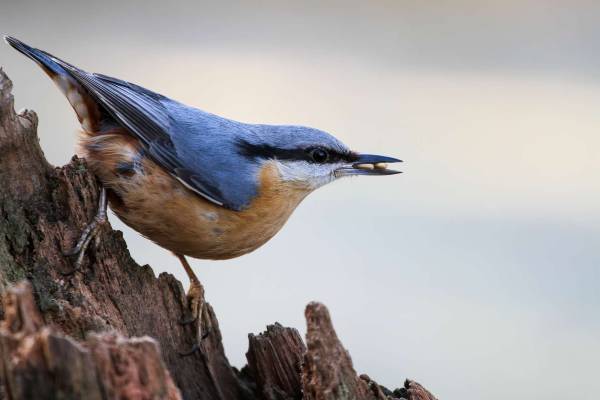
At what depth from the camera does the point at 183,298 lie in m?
2.33

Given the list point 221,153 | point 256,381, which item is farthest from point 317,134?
point 256,381

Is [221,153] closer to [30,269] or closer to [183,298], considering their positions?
[183,298]

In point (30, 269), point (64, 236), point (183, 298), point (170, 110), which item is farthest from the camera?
point (170, 110)

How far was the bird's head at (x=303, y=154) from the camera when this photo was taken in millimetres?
2754

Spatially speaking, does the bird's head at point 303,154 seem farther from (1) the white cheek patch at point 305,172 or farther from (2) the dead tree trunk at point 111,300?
(2) the dead tree trunk at point 111,300

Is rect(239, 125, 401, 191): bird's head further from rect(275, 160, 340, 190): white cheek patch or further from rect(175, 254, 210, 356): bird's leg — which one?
rect(175, 254, 210, 356): bird's leg

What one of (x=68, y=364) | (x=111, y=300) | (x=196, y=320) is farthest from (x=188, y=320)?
(x=68, y=364)

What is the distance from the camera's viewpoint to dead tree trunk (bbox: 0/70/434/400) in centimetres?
180

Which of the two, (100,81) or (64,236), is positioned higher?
(100,81)

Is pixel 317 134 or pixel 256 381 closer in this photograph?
pixel 256 381

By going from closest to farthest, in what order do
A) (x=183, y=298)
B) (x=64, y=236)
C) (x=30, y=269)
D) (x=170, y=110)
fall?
(x=30, y=269), (x=64, y=236), (x=183, y=298), (x=170, y=110)

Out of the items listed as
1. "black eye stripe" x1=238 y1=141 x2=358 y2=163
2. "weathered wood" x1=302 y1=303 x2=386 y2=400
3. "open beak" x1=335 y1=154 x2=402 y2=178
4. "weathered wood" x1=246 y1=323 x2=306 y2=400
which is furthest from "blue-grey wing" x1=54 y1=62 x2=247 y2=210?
"weathered wood" x1=302 y1=303 x2=386 y2=400

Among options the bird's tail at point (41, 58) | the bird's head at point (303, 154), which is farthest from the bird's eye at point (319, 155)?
the bird's tail at point (41, 58)

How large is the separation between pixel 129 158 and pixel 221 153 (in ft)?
0.99
